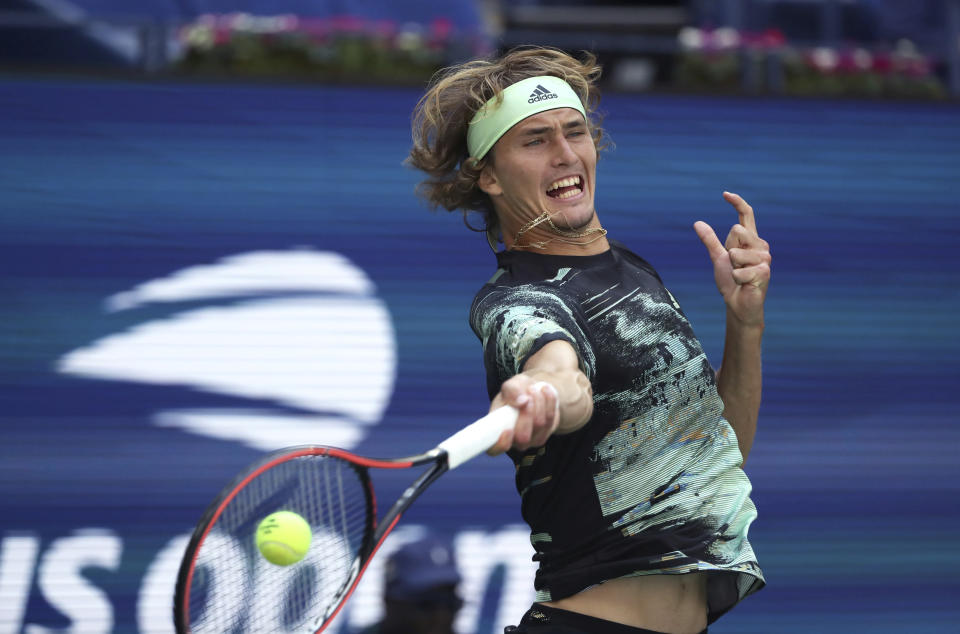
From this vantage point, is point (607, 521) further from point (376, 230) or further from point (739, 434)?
point (376, 230)

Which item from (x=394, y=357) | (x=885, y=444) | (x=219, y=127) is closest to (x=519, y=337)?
(x=394, y=357)

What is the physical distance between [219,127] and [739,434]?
331 cm

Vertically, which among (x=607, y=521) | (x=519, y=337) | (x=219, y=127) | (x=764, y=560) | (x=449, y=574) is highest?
(x=219, y=127)

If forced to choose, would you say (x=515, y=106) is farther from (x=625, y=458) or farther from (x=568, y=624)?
(x=568, y=624)

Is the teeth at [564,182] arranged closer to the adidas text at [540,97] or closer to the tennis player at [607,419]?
the tennis player at [607,419]

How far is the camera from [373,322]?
5293 millimetres

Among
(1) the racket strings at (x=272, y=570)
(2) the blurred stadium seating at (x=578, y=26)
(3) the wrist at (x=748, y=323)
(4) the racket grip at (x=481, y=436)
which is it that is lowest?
(1) the racket strings at (x=272, y=570)

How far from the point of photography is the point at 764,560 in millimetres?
5465

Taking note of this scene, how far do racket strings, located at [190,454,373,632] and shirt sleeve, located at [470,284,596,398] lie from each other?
1.21 feet

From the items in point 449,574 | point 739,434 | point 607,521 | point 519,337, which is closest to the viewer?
point 519,337

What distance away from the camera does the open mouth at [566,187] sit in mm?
2660

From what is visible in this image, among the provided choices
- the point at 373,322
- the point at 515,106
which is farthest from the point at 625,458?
the point at 373,322

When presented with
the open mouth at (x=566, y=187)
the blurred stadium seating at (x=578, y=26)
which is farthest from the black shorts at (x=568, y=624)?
the blurred stadium seating at (x=578, y=26)

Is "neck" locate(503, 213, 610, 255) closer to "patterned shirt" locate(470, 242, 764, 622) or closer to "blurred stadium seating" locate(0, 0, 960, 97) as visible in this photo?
"patterned shirt" locate(470, 242, 764, 622)
